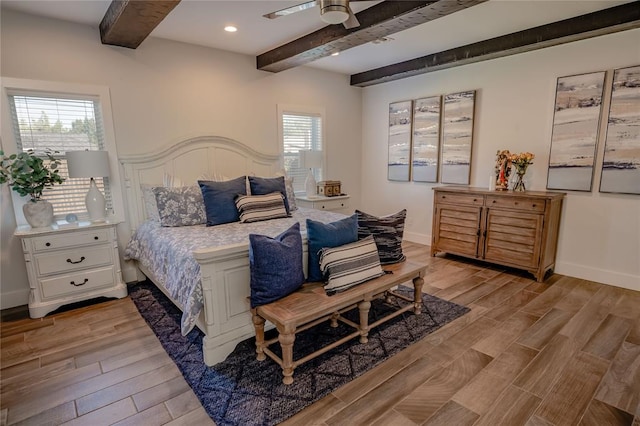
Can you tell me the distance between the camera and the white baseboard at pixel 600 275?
3.33m

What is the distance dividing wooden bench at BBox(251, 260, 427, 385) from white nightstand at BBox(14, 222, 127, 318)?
186cm

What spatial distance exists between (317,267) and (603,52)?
3604 millimetres

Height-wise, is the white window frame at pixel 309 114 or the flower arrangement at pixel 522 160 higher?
the white window frame at pixel 309 114

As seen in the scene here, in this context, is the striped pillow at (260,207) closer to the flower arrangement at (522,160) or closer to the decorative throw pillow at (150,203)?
the decorative throw pillow at (150,203)

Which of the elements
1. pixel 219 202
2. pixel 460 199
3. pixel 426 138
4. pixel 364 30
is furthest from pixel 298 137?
pixel 460 199

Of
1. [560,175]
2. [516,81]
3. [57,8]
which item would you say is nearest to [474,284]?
[560,175]

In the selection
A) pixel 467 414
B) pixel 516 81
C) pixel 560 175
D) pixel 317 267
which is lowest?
pixel 467 414

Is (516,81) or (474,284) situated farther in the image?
(516,81)

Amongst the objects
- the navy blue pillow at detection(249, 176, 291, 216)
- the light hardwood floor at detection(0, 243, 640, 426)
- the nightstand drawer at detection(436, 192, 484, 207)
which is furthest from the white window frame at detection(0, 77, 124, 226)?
the nightstand drawer at detection(436, 192, 484, 207)

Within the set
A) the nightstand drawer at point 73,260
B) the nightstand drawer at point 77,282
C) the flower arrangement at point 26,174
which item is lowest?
the nightstand drawer at point 77,282

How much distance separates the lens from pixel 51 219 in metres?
2.97

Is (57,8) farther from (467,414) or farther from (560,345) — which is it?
(560,345)

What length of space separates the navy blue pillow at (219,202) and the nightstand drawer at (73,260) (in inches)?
39.3

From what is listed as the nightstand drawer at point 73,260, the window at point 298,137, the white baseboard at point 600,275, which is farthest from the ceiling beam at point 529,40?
the nightstand drawer at point 73,260
